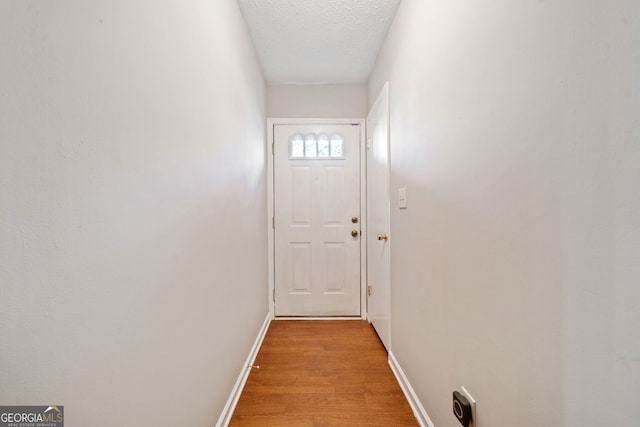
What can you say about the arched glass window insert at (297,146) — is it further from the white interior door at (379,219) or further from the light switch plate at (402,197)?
the light switch plate at (402,197)

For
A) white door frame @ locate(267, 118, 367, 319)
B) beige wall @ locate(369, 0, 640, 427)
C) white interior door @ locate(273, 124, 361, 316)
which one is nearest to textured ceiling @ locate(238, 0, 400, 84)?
white door frame @ locate(267, 118, 367, 319)

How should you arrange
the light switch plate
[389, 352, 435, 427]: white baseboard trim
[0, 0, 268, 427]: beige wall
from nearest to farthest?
1. [0, 0, 268, 427]: beige wall
2. [389, 352, 435, 427]: white baseboard trim
3. the light switch plate

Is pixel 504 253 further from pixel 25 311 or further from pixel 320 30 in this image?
pixel 320 30

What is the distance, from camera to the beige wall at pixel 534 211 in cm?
50

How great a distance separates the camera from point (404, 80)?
167 centimetres

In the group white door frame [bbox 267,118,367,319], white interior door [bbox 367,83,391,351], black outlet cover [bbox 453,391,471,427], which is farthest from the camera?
white door frame [bbox 267,118,367,319]

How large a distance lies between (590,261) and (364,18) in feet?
6.60

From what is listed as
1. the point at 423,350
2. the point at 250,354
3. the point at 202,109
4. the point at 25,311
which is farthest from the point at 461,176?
the point at 250,354

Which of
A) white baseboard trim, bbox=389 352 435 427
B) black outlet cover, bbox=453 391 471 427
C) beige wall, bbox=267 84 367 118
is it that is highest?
beige wall, bbox=267 84 367 118

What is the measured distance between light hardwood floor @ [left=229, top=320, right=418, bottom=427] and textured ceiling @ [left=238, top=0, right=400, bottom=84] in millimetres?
2497

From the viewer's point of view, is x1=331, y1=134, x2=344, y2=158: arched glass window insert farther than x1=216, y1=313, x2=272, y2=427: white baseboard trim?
Yes

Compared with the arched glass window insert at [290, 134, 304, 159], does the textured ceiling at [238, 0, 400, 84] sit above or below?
above

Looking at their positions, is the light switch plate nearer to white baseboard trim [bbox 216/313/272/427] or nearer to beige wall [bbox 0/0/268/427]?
beige wall [bbox 0/0/268/427]

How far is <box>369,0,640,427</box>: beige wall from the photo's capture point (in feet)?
1.64
